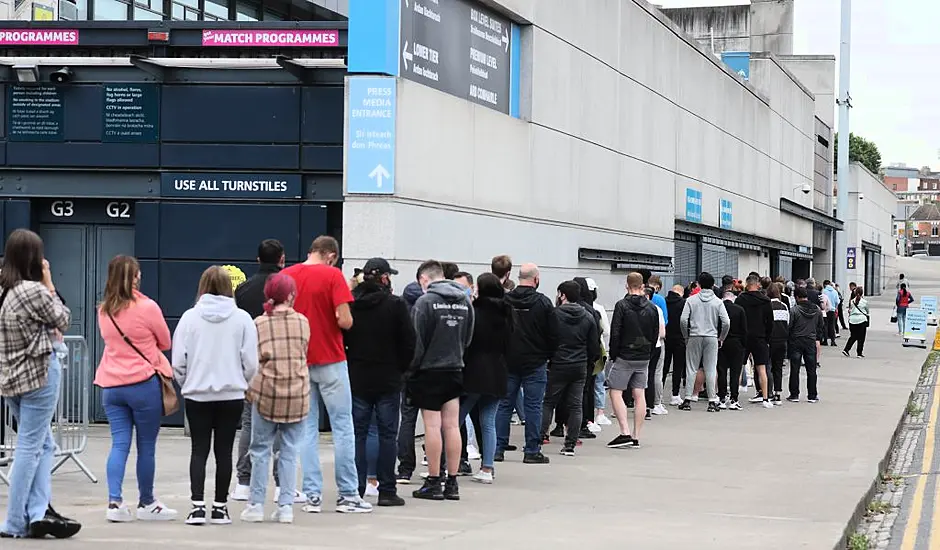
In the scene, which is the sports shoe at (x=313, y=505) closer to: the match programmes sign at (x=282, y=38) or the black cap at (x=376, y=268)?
the black cap at (x=376, y=268)

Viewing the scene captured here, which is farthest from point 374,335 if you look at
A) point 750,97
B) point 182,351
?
point 750,97

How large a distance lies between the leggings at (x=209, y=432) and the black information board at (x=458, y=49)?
613 cm

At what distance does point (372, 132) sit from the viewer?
45.2 feet

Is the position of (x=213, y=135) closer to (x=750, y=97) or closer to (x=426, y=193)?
(x=426, y=193)

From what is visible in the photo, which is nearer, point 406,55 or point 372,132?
point 372,132

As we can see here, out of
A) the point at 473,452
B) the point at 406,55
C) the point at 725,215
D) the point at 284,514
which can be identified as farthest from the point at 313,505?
the point at 725,215

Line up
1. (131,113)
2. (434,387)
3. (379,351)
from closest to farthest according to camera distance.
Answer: (379,351) → (434,387) → (131,113)

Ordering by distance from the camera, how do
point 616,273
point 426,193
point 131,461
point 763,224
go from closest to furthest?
1. point 131,461
2. point 426,193
3. point 616,273
4. point 763,224

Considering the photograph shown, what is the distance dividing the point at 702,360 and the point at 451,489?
8.69 m

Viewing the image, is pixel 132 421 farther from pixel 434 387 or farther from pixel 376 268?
pixel 434 387

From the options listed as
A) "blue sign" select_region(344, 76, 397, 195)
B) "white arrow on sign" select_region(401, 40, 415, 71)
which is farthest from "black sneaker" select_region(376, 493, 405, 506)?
"white arrow on sign" select_region(401, 40, 415, 71)

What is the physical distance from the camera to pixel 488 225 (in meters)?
16.5

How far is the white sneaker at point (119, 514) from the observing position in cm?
892

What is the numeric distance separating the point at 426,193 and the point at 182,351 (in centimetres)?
613
